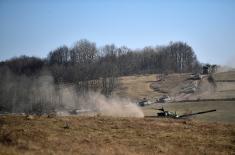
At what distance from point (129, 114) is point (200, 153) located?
3519cm

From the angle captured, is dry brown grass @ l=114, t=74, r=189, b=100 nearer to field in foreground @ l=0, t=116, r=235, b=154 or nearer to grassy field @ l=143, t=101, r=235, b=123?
grassy field @ l=143, t=101, r=235, b=123

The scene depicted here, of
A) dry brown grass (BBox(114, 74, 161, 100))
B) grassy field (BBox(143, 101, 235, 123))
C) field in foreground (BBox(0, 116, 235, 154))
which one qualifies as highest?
dry brown grass (BBox(114, 74, 161, 100))

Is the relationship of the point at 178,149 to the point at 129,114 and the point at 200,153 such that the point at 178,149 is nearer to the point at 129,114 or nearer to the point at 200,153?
the point at 200,153

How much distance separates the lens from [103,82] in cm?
11462

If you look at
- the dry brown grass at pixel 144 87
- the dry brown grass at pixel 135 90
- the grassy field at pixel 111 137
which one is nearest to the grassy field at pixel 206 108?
the grassy field at pixel 111 137

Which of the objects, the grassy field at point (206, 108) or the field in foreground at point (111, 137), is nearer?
the field in foreground at point (111, 137)

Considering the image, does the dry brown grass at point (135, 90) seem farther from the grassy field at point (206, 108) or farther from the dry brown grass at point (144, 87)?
the grassy field at point (206, 108)

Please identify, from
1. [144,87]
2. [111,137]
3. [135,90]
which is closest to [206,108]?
[111,137]

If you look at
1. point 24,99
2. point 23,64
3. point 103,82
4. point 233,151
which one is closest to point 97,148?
point 233,151

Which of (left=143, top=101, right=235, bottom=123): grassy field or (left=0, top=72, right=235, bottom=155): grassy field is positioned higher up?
(left=0, top=72, right=235, bottom=155): grassy field

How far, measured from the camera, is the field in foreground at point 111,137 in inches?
1089

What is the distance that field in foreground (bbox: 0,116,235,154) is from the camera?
27.7 metres

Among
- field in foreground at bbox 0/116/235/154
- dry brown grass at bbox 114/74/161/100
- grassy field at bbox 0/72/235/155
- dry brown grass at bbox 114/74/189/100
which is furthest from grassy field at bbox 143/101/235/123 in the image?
dry brown grass at bbox 114/74/161/100

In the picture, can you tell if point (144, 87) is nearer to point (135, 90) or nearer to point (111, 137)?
point (135, 90)
